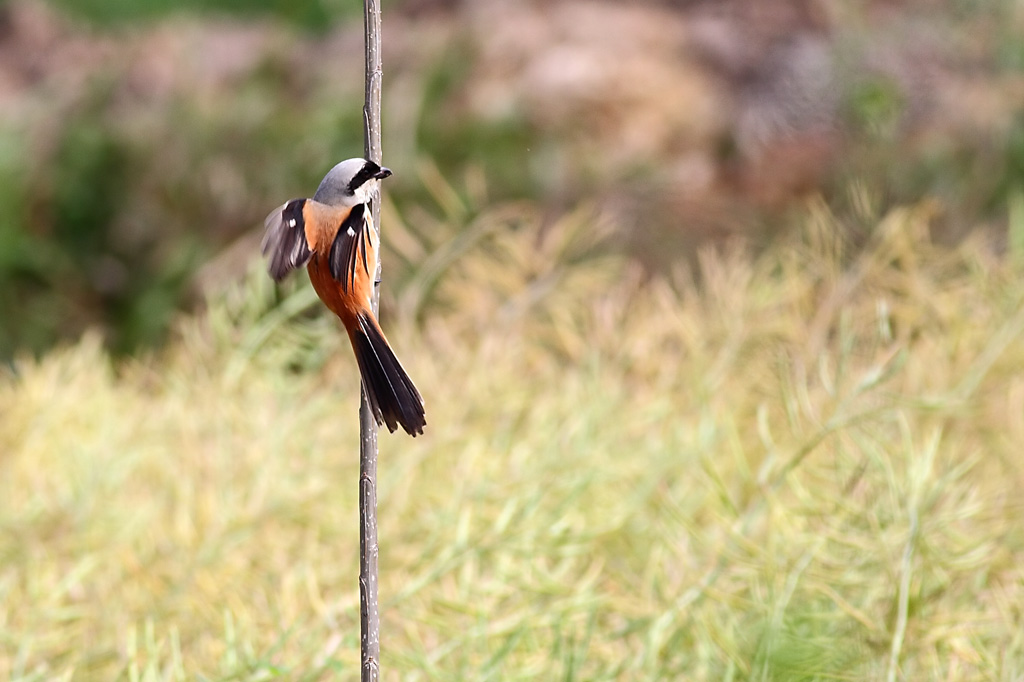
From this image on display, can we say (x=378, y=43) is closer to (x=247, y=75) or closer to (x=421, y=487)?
(x=421, y=487)

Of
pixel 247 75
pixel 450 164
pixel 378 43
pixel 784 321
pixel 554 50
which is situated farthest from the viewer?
pixel 247 75

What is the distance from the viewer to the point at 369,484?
429 millimetres

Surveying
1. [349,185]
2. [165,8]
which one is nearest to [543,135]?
[165,8]

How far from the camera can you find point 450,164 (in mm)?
2191

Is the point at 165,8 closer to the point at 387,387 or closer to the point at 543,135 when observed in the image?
the point at 543,135

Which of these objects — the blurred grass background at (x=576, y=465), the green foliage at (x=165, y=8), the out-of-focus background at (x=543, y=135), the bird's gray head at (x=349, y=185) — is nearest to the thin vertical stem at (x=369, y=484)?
the bird's gray head at (x=349, y=185)

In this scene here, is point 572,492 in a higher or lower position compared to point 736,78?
lower

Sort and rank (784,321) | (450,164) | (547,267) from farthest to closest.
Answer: (450,164)
(547,267)
(784,321)

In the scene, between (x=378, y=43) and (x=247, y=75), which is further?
(x=247, y=75)

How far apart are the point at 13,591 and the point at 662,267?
4.32 feet

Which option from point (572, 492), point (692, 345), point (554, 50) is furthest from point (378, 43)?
point (554, 50)

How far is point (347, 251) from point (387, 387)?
6cm

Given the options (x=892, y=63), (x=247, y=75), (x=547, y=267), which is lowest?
(x=547, y=267)

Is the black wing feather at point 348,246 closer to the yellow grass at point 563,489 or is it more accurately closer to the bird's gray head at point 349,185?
the bird's gray head at point 349,185
